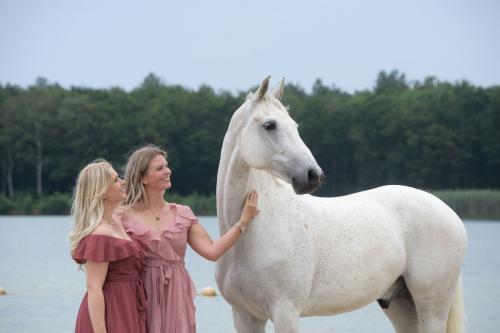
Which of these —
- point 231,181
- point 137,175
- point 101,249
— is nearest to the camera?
point 101,249

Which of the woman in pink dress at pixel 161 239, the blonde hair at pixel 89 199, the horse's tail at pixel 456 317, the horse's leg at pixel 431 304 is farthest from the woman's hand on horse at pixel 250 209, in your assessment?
the horse's tail at pixel 456 317

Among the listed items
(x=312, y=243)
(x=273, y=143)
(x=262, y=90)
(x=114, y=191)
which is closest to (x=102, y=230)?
(x=114, y=191)

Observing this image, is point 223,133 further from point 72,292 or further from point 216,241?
point 216,241

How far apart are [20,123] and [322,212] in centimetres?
5865

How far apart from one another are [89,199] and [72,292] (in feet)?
43.2

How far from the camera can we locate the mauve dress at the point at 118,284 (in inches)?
181

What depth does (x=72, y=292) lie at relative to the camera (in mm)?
17359

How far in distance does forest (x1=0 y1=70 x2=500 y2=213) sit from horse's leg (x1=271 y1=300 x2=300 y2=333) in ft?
157

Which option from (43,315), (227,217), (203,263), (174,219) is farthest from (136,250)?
(203,263)

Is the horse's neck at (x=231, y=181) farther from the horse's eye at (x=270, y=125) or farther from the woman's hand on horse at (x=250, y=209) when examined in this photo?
the horse's eye at (x=270, y=125)

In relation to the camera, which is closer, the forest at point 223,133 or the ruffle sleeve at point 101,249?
the ruffle sleeve at point 101,249

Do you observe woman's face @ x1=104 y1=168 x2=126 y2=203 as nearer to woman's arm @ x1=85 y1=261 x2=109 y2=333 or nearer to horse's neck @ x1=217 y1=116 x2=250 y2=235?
woman's arm @ x1=85 y1=261 x2=109 y2=333

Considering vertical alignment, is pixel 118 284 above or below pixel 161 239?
below

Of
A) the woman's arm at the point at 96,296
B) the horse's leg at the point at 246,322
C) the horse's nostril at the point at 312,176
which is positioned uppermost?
the horse's nostril at the point at 312,176
